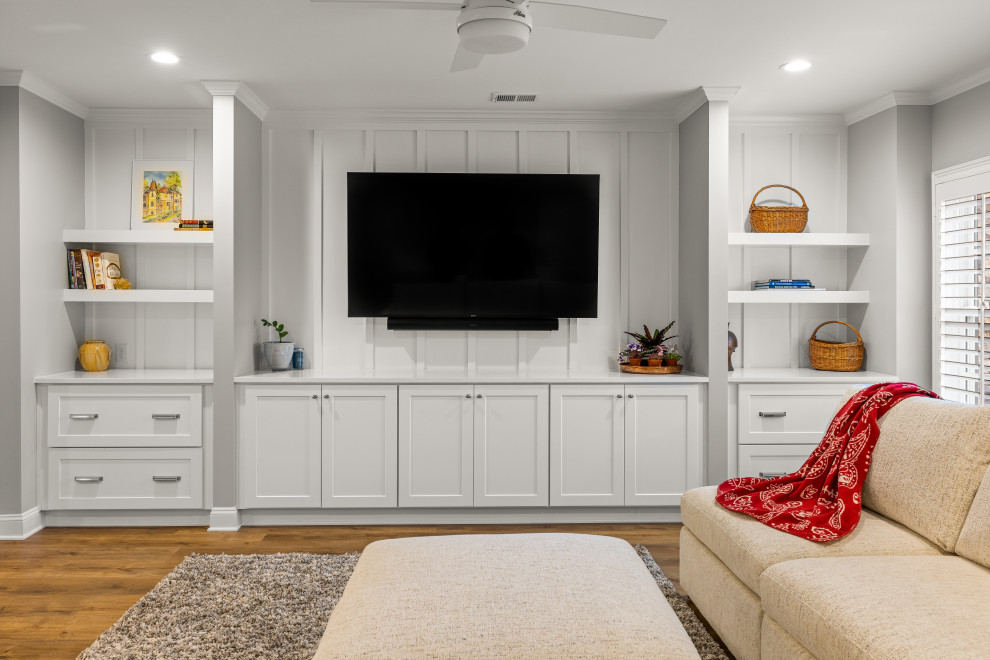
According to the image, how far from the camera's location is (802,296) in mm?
4070

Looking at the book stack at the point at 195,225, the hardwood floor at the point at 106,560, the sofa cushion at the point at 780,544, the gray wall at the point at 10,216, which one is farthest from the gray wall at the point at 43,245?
the sofa cushion at the point at 780,544

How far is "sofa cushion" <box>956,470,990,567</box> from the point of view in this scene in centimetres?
185

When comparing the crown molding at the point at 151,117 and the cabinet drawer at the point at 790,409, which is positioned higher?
the crown molding at the point at 151,117

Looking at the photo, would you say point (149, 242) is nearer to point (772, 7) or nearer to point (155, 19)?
point (155, 19)

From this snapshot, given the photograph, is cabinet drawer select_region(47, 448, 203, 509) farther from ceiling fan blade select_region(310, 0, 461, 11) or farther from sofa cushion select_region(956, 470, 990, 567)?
sofa cushion select_region(956, 470, 990, 567)

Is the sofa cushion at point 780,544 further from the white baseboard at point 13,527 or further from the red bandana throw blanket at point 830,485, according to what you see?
the white baseboard at point 13,527

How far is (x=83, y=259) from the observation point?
3.96m

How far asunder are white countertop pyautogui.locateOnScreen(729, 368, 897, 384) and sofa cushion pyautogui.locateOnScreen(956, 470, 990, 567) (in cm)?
185

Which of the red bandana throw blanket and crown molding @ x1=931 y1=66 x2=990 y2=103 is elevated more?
crown molding @ x1=931 y1=66 x2=990 y2=103

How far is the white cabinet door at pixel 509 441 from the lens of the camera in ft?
12.4

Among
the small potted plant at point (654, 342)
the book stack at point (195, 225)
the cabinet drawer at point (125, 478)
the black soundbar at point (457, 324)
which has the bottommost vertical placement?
the cabinet drawer at point (125, 478)

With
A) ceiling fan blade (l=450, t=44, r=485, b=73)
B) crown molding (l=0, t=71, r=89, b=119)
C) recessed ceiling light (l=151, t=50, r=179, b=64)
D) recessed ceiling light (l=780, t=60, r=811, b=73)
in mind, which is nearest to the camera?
ceiling fan blade (l=450, t=44, r=485, b=73)

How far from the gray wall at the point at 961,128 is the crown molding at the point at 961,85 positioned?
→ 2cm

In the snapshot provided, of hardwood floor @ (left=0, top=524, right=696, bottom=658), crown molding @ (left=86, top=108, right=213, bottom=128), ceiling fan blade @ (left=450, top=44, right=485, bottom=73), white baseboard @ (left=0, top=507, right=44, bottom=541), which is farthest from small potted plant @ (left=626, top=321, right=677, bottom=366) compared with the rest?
white baseboard @ (left=0, top=507, right=44, bottom=541)
